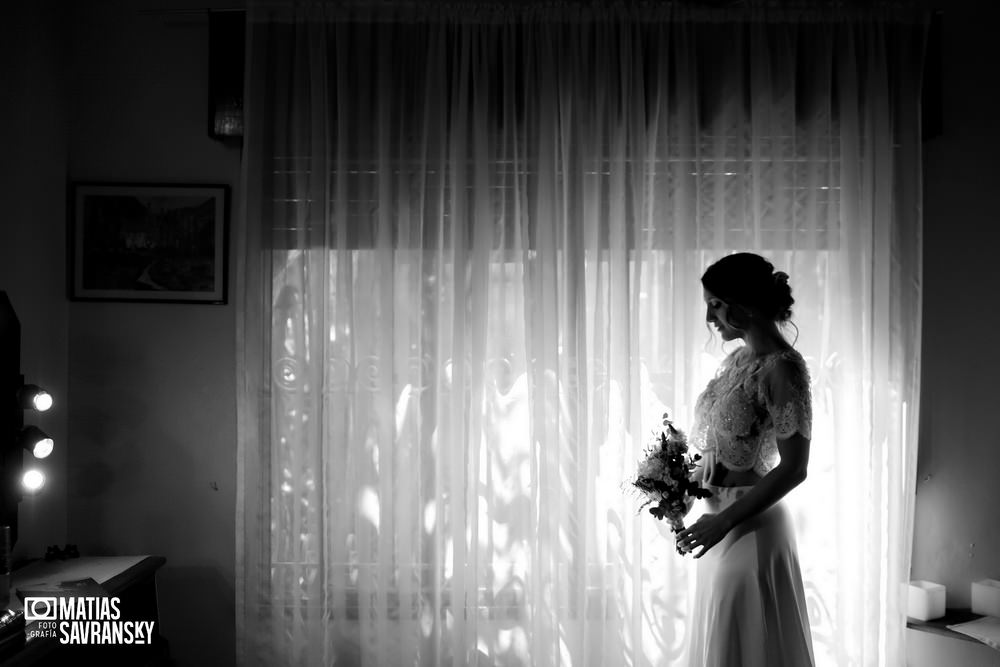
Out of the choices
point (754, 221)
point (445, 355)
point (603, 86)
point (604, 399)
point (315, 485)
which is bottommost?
point (315, 485)

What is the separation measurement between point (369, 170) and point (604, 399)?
1.29m

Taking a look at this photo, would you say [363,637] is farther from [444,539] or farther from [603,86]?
[603,86]

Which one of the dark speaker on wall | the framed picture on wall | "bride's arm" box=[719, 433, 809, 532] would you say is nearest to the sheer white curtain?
the dark speaker on wall

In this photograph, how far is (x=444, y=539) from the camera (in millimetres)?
2672

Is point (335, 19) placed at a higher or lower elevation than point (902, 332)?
higher

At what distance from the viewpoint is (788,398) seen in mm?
2084

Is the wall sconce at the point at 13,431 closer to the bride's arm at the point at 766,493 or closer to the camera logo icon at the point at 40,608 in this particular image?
the camera logo icon at the point at 40,608

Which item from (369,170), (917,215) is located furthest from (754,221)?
(369,170)

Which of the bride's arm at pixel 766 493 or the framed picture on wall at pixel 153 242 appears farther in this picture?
the framed picture on wall at pixel 153 242

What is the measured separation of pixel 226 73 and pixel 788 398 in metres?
2.42

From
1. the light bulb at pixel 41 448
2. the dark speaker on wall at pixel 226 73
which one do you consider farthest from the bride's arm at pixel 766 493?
the dark speaker on wall at pixel 226 73

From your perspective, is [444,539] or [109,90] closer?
[444,539]

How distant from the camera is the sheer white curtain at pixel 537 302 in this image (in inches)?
104

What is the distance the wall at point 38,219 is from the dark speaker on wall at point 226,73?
624mm
